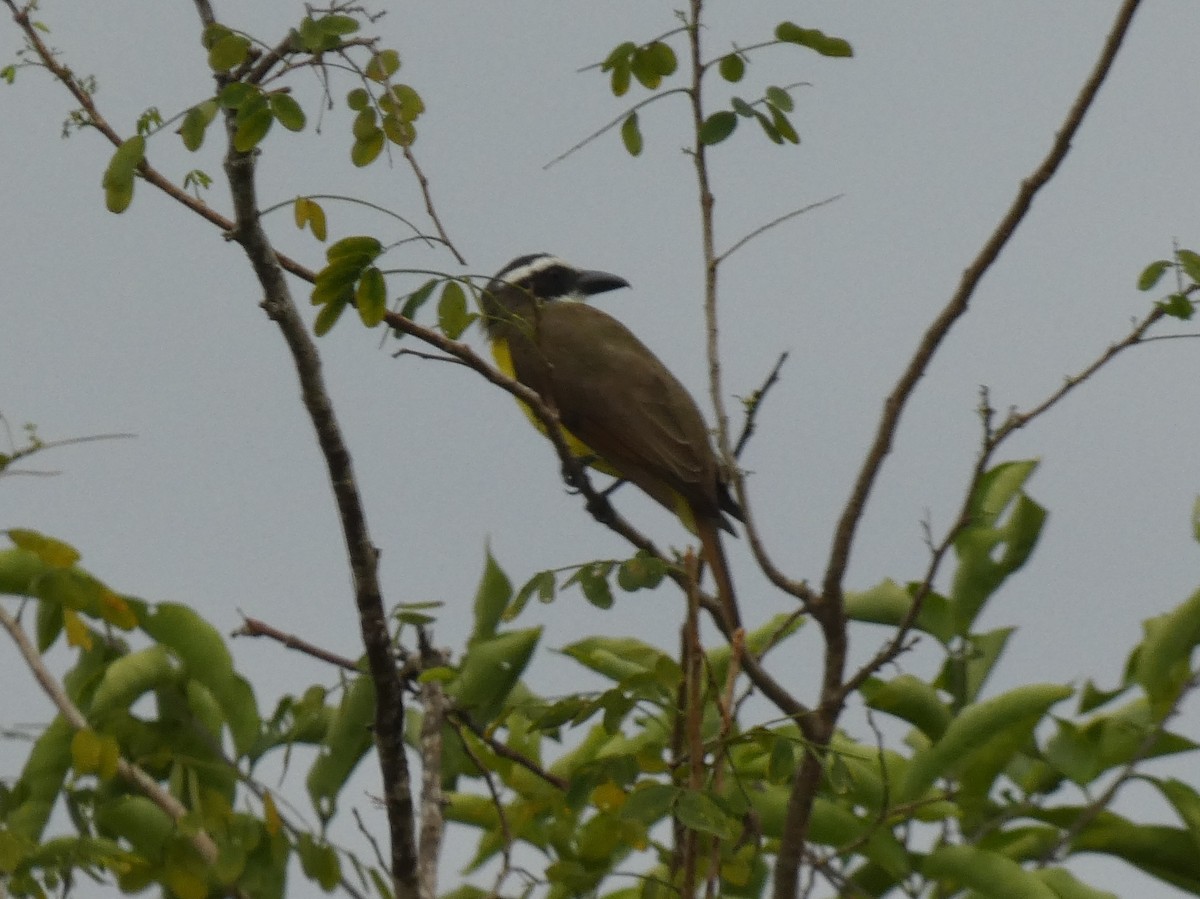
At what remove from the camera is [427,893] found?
3.08m

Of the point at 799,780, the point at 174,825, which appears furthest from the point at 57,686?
the point at 799,780

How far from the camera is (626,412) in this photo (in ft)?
19.2

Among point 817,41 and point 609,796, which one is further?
point 817,41

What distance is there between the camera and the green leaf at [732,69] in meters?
3.61

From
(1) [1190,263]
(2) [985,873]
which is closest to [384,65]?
(1) [1190,263]

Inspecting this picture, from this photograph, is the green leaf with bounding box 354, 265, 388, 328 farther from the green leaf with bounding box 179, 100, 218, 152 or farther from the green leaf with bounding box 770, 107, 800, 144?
the green leaf with bounding box 770, 107, 800, 144

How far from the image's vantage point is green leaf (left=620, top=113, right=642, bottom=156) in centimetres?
357

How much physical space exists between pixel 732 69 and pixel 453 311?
0.99 meters

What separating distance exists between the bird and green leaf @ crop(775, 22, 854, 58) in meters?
Answer: 1.58

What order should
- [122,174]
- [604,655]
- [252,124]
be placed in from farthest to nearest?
[604,655] < [122,174] < [252,124]

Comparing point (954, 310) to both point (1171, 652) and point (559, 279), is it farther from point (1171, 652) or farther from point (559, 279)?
point (559, 279)

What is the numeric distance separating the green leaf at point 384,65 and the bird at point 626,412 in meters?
2.02

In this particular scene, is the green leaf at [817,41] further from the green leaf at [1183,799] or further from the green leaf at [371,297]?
the green leaf at [1183,799]

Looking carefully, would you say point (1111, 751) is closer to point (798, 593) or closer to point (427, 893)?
point (798, 593)
